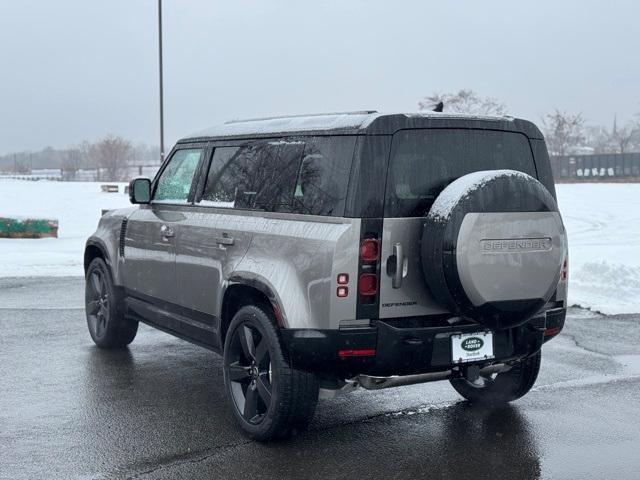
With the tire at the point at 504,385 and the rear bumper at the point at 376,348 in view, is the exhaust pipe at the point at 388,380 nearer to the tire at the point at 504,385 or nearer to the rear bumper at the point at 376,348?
the rear bumper at the point at 376,348

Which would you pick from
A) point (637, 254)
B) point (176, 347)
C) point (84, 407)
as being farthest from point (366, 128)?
point (637, 254)

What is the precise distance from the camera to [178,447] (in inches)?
184

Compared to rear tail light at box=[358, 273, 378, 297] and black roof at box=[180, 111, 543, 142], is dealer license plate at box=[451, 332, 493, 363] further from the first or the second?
black roof at box=[180, 111, 543, 142]

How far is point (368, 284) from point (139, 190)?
2.83 metres

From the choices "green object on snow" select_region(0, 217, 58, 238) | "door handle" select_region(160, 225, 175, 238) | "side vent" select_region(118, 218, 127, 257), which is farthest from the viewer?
"green object on snow" select_region(0, 217, 58, 238)

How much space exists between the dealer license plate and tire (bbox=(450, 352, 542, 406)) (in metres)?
0.82

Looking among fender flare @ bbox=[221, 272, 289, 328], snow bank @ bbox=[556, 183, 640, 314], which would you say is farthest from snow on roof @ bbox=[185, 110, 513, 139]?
snow bank @ bbox=[556, 183, 640, 314]

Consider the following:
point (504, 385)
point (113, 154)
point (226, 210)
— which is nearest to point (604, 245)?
point (504, 385)

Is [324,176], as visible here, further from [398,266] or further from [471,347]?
[471,347]

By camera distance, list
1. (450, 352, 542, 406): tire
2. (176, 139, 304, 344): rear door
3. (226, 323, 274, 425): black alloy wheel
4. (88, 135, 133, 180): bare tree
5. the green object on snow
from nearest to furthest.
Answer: (226, 323, 274, 425): black alloy wheel → (176, 139, 304, 344): rear door → (450, 352, 542, 406): tire → the green object on snow → (88, 135, 133, 180): bare tree

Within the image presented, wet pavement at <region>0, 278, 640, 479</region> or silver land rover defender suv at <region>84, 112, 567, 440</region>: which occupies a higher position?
silver land rover defender suv at <region>84, 112, 567, 440</region>

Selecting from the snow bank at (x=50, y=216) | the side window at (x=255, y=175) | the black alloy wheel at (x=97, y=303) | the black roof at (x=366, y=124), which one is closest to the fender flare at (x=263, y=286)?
the side window at (x=255, y=175)

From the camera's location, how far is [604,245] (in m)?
17.0

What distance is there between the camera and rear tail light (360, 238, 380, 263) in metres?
4.25
